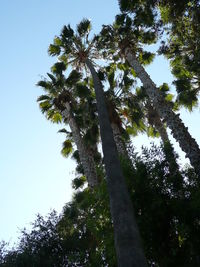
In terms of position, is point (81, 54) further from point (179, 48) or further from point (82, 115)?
point (179, 48)

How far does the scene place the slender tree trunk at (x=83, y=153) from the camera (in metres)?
16.5

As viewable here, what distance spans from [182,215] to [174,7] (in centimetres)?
981

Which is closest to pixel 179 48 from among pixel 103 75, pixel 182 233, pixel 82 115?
pixel 103 75

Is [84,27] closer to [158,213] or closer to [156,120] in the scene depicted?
[156,120]

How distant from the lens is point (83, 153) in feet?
57.2

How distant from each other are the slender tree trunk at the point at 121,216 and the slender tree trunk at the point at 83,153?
8.37m

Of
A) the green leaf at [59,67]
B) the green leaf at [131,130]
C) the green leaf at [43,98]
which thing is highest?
the green leaf at [59,67]

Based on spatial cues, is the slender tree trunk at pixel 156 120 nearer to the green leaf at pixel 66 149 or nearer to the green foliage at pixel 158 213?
the green leaf at pixel 66 149

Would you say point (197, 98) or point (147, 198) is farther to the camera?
point (197, 98)

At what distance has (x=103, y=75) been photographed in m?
20.0

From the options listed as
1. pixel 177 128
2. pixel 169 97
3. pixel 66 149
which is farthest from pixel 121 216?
pixel 169 97

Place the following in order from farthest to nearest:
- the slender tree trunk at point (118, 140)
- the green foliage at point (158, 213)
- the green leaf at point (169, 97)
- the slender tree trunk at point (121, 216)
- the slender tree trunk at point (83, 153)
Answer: the green leaf at point (169, 97) < the slender tree trunk at point (83, 153) < the slender tree trunk at point (118, 140) < the green foliage at point (158, 213) < the slender tree trunk at point (121, 216)

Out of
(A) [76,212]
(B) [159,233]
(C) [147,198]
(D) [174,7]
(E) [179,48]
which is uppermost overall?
(E) [179,48]

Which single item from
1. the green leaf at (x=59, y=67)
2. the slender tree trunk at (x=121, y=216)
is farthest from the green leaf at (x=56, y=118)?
the slender tree trunk at (x=121, y=216)
